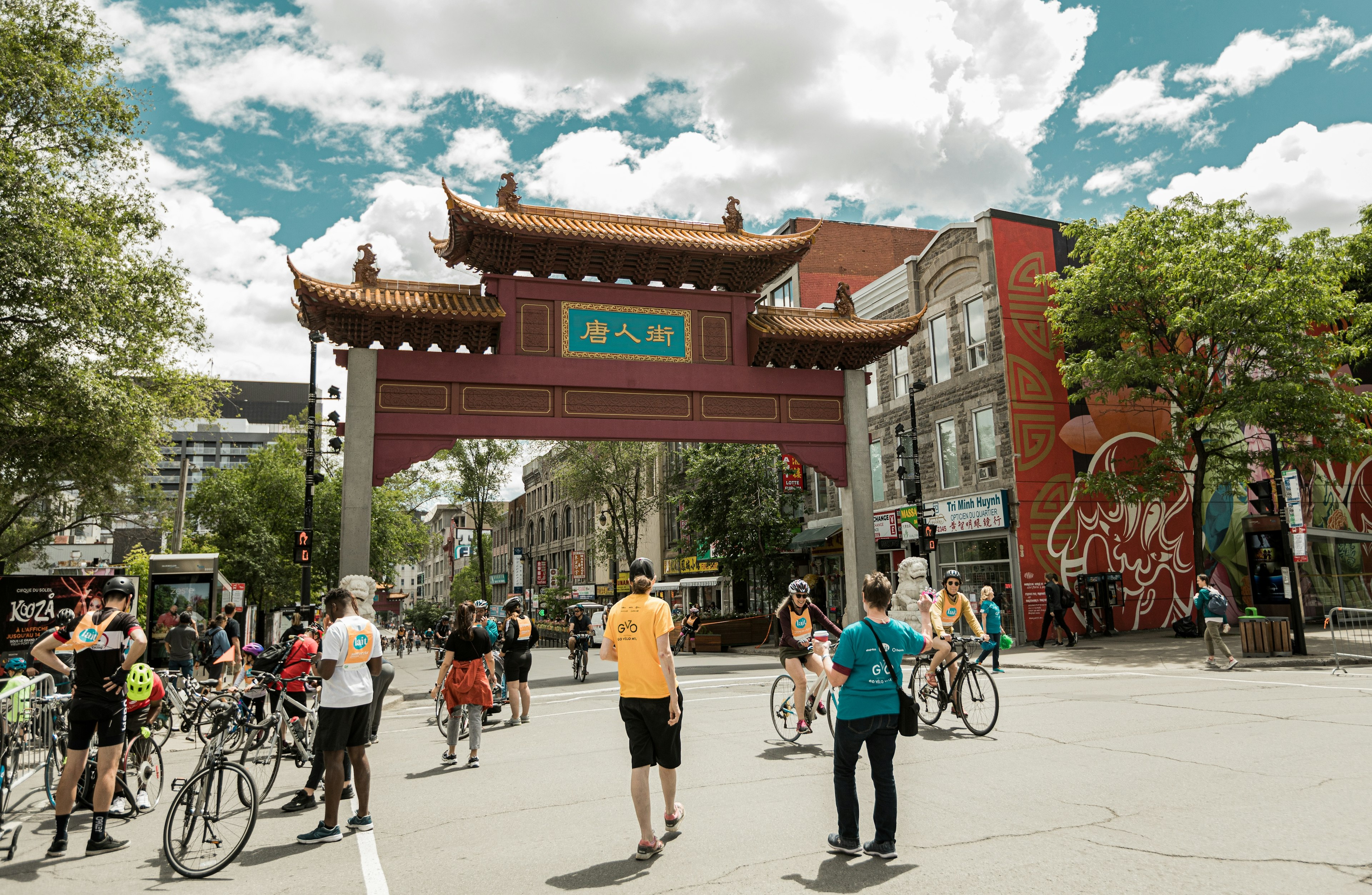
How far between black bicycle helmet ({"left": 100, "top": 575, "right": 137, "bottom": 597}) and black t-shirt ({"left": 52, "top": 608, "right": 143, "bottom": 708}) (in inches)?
6.4

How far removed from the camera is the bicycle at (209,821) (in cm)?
588

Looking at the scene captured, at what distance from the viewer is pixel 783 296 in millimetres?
44031

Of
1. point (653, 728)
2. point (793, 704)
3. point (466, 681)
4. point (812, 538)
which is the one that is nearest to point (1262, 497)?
point (812, 538)

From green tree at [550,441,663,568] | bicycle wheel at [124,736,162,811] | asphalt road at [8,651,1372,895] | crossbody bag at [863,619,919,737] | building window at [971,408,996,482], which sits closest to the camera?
asphalt road at [8,651,1372,895]

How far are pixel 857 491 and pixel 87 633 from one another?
18319 mm

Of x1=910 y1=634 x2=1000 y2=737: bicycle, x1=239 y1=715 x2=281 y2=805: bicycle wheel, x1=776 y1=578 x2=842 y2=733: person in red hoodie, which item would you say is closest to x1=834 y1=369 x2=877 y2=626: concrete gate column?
x1=910 y1=634 x2=1000 y2=737: bicycle

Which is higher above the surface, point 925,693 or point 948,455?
point 948,455

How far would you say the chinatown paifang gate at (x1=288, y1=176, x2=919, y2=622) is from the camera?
1970 cm

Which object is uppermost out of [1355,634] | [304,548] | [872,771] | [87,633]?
[304,548]

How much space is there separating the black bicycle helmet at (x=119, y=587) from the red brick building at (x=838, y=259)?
3633 centimetres

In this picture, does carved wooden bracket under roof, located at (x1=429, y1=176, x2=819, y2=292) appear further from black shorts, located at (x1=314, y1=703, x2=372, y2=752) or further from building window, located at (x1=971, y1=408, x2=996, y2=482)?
black shorts, located at (x1=314, y1=703, x2=372, y2=752)

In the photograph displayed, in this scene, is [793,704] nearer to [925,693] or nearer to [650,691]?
[925,693]

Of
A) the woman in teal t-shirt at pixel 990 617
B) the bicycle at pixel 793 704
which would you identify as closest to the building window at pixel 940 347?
the woman in teal t-shirt at pixel 990 617

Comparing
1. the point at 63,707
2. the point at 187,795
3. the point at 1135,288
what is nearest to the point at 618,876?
the point at 187,795
